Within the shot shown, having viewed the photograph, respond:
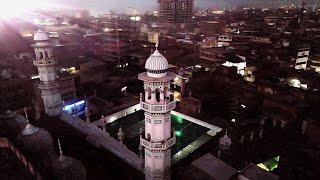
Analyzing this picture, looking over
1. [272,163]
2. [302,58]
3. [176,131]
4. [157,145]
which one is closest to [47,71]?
[176,131]

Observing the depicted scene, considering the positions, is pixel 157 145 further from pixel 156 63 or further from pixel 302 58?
pixel 302 58

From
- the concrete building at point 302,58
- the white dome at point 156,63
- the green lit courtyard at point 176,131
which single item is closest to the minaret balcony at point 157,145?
the green lit courtyard at point 176,131

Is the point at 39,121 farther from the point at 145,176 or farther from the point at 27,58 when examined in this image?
the point at 27,58

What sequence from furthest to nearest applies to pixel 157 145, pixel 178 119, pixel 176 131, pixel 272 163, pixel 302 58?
pixel 302 58 < pixel 178 119 < pixel 176 131 < pixel 272 163 < pixel 157 145

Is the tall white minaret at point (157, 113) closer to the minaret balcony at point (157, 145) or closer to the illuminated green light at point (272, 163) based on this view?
the minaret balcony at point (157, 145)

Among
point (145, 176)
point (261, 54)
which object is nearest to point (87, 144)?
point (145, 176)

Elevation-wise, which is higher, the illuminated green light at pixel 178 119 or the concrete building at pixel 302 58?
the concrete building at pixel 302 58
